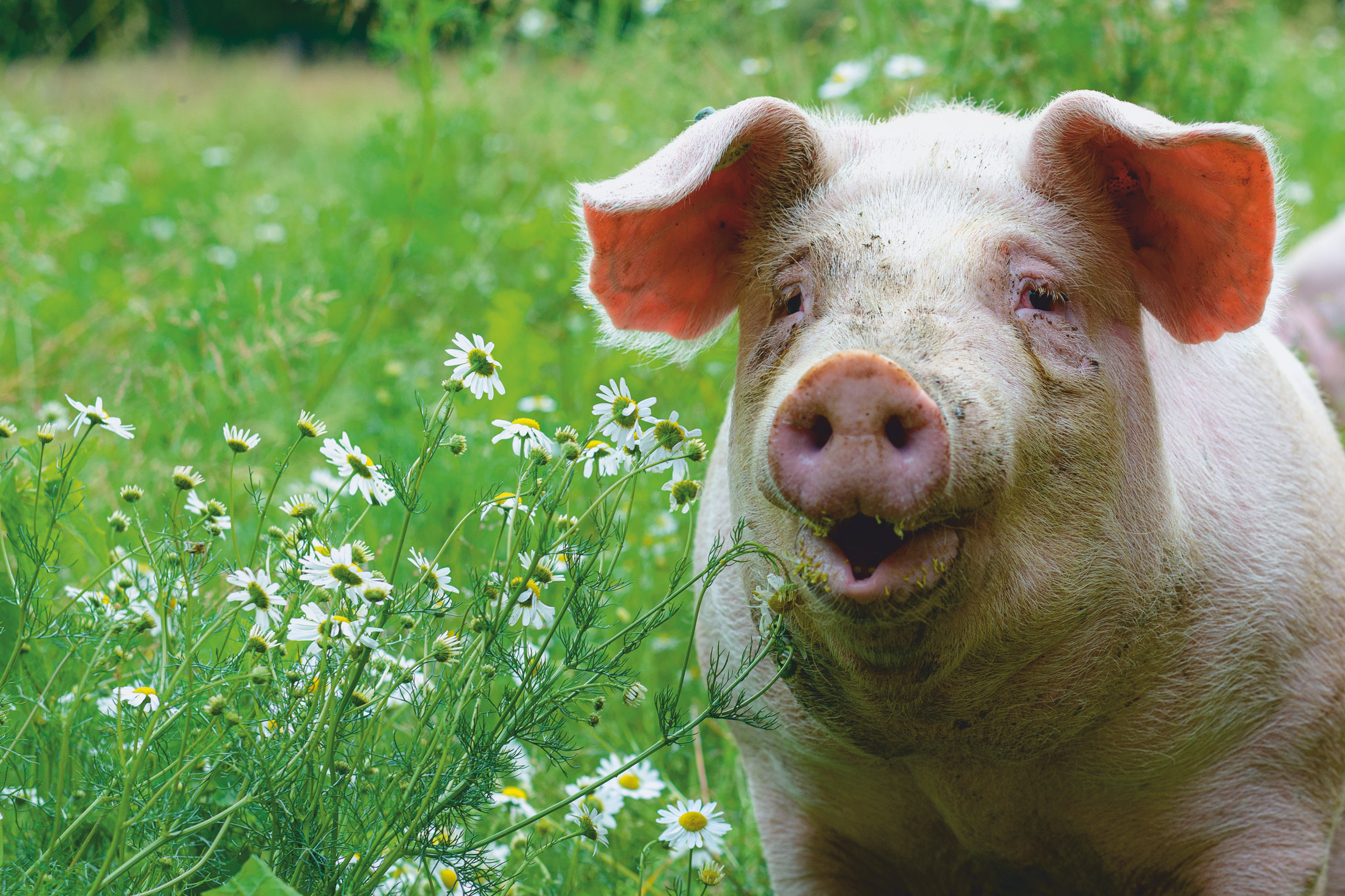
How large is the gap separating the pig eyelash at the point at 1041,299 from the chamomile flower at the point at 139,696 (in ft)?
4.97

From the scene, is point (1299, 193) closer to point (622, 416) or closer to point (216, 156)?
point (622, 416)

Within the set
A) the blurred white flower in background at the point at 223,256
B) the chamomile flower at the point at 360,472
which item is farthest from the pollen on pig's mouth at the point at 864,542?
the blurred white flower in background at the point at 223,256

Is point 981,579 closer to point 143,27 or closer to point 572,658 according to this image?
point 572,658

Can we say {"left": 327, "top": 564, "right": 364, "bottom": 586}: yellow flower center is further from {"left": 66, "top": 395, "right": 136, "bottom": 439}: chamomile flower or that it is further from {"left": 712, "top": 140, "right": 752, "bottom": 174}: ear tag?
{"left": 712, "top": 140, "right": 752, "bottom": 174}: ear tag

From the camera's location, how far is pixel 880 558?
190cm

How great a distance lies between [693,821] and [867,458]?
88cm

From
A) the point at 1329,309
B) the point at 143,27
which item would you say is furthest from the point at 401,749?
the point at 143,27

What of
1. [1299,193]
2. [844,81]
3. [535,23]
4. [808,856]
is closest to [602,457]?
[808,856]

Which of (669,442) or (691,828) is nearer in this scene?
(669,442)

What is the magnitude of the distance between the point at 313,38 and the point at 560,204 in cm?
2066

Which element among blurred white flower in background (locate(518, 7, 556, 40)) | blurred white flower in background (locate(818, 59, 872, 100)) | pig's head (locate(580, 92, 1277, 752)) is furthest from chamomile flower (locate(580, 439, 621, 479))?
blurred white flower in background (locate(518, 7, 556, 40))

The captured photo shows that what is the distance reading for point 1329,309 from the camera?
18.8 feet

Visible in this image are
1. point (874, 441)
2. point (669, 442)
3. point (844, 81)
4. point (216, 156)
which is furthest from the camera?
point (216, 156)

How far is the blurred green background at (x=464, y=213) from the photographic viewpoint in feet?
13.8
